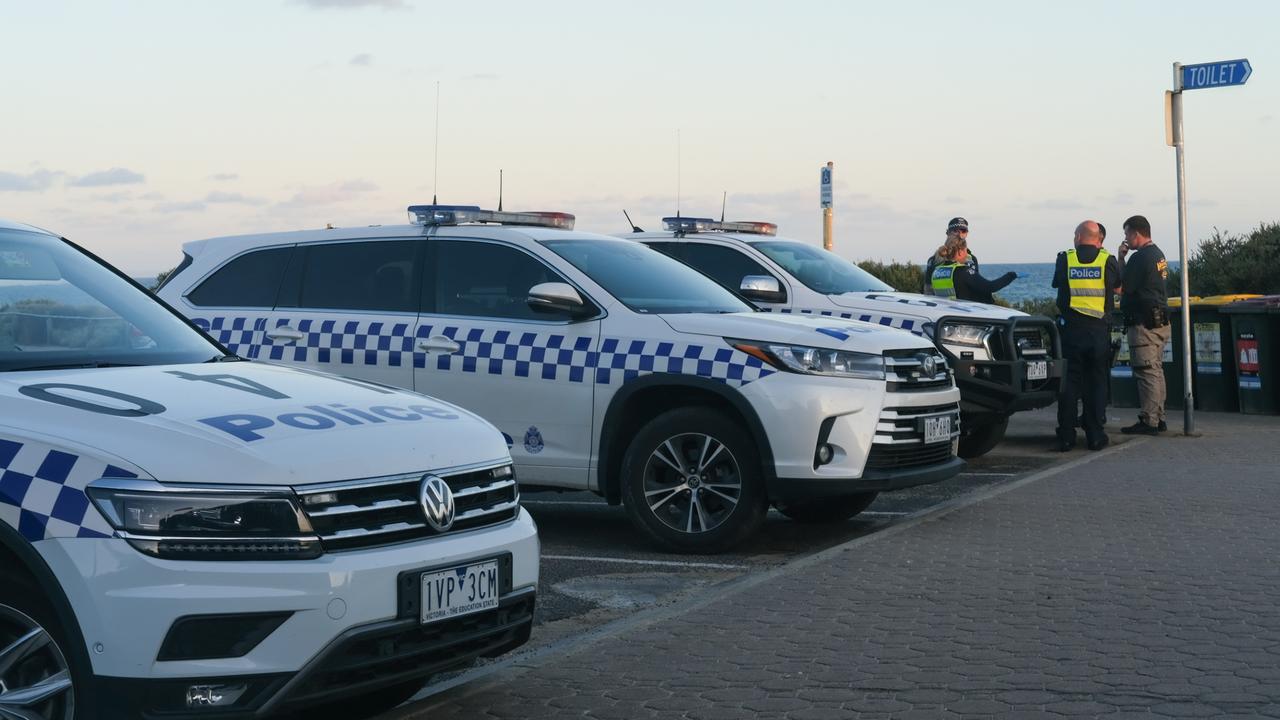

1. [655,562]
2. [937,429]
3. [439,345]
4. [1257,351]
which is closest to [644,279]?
[439,345]

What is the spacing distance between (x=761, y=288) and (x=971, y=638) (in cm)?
521

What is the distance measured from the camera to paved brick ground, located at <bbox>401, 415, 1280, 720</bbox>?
502cm

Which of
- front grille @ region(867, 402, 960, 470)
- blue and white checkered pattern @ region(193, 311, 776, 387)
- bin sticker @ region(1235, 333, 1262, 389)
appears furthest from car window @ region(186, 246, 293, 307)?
bin sticker @ region(1235, 333, 1262, 389)

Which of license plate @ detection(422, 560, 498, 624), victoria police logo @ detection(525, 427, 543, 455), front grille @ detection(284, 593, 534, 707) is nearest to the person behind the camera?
front grille @ detection(284, 593, 534, 707)

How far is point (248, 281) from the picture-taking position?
30.8 ft

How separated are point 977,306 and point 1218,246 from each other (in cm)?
1547

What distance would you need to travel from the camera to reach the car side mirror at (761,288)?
1082 cm

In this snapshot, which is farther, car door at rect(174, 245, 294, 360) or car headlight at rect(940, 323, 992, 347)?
car headlight at rect(940, 323, 992, 347)

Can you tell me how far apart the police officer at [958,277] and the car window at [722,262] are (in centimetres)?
289

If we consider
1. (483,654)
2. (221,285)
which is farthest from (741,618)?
(221,285)

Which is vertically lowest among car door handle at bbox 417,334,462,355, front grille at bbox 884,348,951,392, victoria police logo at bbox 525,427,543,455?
→ victoria police logo at bbox 525,427,543,455

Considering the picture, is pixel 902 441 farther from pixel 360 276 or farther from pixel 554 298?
pixel 360 276

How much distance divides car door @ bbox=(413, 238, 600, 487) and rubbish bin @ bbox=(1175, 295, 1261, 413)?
9.76 metres

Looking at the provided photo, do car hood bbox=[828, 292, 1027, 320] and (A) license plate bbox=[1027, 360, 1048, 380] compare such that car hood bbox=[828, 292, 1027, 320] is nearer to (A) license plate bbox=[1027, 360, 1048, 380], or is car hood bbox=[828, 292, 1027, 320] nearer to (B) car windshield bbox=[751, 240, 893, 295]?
(B) car windshield bbox=[751, 240, 893, 295]
